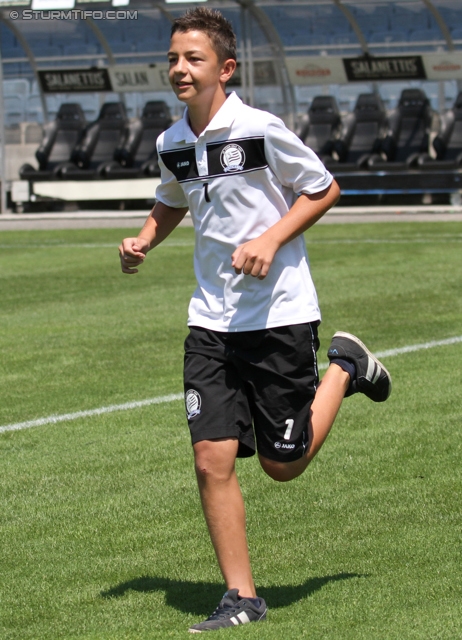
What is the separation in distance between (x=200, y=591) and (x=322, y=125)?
2430 cm

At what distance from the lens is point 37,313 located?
1133cm

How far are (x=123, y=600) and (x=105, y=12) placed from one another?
A: 26.3 metres

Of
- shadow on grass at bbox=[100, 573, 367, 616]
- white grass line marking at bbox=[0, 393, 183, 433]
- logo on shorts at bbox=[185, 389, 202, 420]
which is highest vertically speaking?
logo on shorts at bbox=[185, 389, 202, 420]

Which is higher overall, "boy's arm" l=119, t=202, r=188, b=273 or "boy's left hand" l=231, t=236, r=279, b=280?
"boy's left hand" l=231, t=236, r=279, b=280

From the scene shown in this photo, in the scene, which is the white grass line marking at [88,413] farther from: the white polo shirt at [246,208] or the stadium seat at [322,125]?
the stadium seat at [322,125]

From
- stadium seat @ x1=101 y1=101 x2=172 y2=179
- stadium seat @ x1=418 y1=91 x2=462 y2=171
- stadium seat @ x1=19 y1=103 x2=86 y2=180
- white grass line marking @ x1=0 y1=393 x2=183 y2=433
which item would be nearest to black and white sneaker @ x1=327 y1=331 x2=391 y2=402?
white grass line marking @ x1=0 y1=393 x2=183 y2=433

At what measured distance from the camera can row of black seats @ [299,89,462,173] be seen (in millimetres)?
26188

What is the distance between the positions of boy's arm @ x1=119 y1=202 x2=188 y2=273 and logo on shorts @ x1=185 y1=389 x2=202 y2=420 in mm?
551

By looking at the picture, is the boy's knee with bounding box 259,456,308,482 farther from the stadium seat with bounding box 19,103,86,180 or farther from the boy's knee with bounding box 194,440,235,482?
the stadium seat with bounding box 19,103,86,180

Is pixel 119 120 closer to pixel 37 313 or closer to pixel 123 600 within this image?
pixel 37 313

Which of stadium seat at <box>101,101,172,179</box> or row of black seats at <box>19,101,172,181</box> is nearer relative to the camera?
row of black seats at <box>19,101,172,181</box>

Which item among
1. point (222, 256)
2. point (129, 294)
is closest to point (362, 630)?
point (222, 256)

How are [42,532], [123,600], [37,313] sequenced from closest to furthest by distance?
[123,600] → [42,532] → [37,313]

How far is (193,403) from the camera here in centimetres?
389
